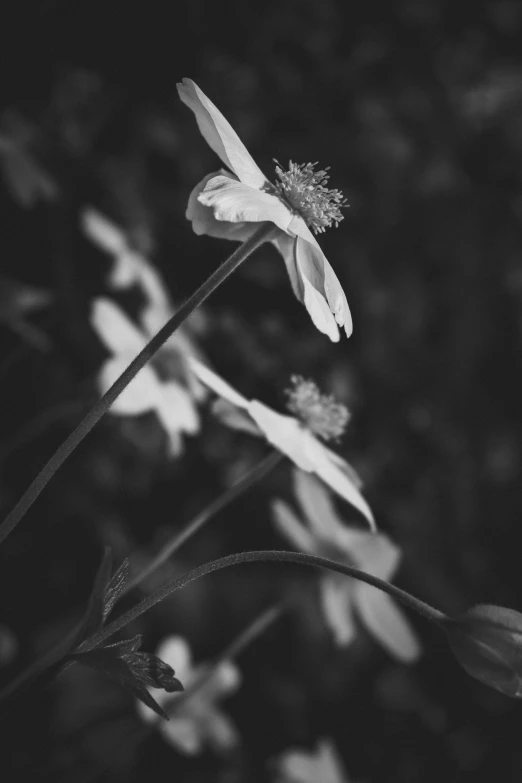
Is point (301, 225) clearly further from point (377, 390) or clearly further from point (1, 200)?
point (377, 390)

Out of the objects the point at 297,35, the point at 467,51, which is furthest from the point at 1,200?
the point at 467,51

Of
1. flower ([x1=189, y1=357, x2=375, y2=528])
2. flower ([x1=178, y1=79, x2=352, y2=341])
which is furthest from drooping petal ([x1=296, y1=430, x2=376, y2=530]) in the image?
flower ([x1=178, y1=79, x2=352, y2=341])

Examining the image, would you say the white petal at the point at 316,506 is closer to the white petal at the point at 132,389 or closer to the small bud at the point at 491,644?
the white petal at the point at 132,389

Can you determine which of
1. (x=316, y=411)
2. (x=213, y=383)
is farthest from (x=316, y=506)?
(x=213, y=383)

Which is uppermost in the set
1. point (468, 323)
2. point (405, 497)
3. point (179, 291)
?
point (468, 323)

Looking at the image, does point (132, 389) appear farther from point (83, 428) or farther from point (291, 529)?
point (83, 428)

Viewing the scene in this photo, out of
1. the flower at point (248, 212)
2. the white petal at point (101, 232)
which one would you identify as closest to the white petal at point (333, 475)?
the flower at point (248, 212)

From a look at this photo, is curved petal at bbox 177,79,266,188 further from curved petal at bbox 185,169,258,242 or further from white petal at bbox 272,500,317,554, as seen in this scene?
white petal at bbox 272,500,317,554
